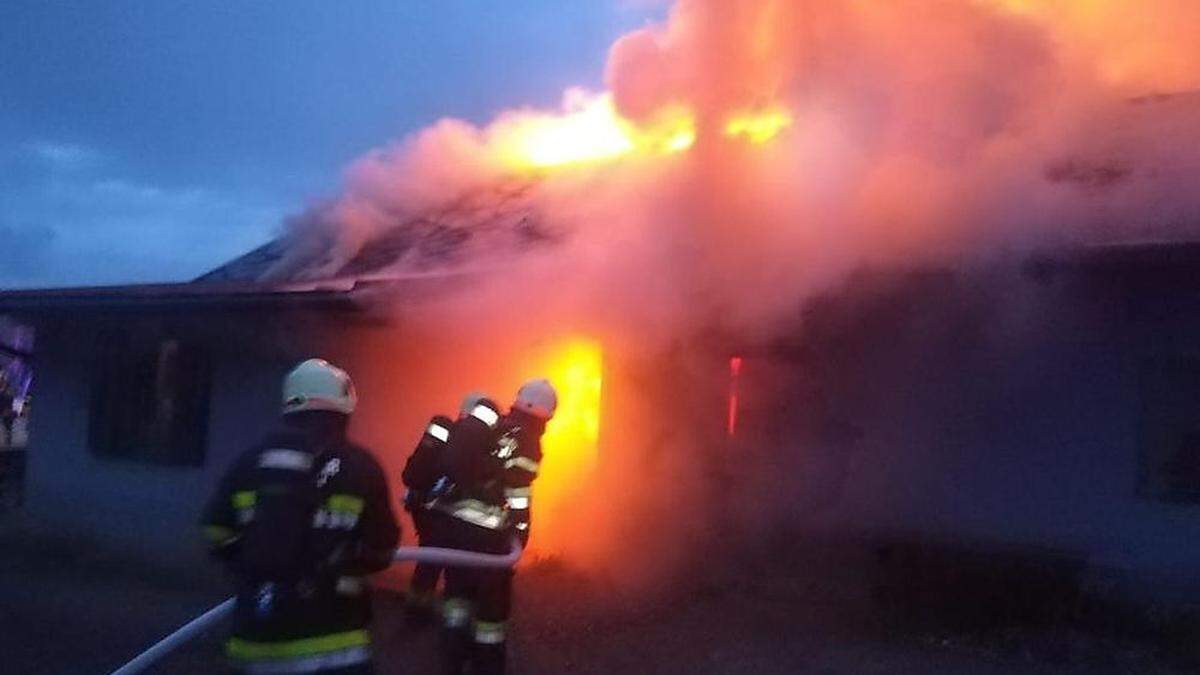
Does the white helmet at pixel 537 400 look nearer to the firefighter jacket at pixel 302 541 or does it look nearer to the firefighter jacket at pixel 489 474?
the firefighter jacket at pixel 489 474

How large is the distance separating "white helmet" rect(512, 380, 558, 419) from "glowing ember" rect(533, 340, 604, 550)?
292 cm

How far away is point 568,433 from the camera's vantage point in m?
9.72

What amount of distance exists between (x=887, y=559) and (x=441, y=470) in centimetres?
342

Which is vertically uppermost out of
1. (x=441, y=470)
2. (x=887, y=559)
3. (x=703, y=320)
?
(x=703, y=320)

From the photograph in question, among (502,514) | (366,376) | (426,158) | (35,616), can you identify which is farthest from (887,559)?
(426,158)

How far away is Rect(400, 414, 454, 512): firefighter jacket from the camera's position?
257 inches

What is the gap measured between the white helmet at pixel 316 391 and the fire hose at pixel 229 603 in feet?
1.89

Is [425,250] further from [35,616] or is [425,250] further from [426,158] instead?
[35,616]

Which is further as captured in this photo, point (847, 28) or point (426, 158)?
point (426, 158)

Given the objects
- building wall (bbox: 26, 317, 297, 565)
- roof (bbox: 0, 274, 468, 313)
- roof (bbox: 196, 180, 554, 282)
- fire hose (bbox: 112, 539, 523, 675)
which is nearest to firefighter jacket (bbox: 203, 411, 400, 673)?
fire hose (bbox: 112, 539, 523, 675)

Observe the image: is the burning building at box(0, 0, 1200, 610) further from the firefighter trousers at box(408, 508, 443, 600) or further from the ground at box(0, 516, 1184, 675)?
the firefighter trousers at box(408, 508, 443, 600)

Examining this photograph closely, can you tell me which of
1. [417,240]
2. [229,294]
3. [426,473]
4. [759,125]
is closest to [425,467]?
[426,473]

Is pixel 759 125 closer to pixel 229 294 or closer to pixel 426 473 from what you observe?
pixel 426 473

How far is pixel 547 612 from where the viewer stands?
26.6ft
